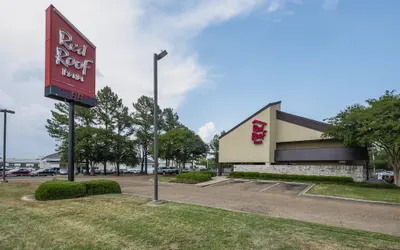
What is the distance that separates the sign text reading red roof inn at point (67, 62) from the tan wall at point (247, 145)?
18.5 meters

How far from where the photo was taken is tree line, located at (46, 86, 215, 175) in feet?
123

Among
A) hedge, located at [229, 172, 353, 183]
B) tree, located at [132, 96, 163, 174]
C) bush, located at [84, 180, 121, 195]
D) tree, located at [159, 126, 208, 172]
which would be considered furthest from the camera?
tree, located at [132, 96, 163, 174]

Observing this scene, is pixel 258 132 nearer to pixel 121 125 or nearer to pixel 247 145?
pixel 247 145

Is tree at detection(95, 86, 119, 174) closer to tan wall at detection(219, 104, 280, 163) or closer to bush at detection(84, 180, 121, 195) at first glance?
tan wall at detection(219, 104, 280, 163)

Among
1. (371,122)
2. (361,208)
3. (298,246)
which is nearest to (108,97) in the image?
(371,122)

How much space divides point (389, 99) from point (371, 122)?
2.63 m

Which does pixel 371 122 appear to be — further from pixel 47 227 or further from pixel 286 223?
pixel 47 227

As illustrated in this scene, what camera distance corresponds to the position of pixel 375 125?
1750 cm

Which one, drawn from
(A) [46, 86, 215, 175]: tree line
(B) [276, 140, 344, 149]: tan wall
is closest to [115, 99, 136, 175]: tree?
(A) [46, 86, 215, 175]: tree line

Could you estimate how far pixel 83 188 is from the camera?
11.7m

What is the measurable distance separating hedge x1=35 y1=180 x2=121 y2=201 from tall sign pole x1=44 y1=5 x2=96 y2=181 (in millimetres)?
2882

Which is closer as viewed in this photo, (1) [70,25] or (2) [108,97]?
(1) [70,25]

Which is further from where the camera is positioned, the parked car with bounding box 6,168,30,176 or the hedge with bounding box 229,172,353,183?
the parked car with bounding box 6,168,30,176

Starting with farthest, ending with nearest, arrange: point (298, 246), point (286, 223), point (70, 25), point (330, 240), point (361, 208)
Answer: point (70, 25) → point (361, 208) → point (286, 223) → point (330, 240) → point (298, 246)
